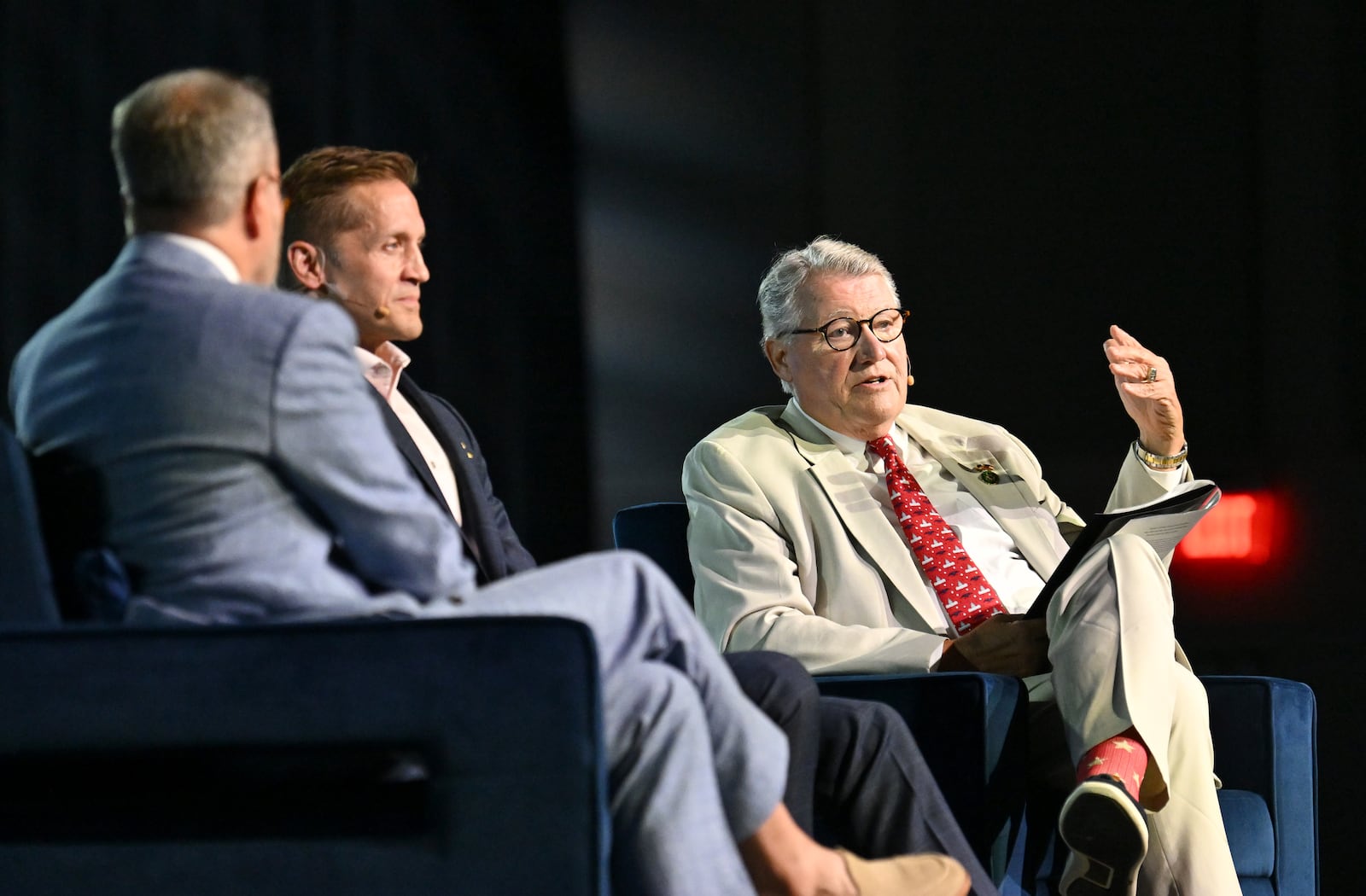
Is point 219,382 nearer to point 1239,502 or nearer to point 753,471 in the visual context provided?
point 753,471

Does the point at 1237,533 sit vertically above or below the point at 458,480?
below

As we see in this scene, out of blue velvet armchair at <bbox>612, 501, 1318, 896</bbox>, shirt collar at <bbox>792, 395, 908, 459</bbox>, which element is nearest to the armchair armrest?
blue velvet armchair at <bbox>612, 501, 1318, 896</bbox>

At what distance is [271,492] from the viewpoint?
1604mm

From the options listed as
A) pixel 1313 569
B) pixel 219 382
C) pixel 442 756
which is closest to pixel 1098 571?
pixel 442 756

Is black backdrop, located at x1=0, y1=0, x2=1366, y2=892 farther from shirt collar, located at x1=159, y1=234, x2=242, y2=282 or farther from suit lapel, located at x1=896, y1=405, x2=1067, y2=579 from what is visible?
shirt collar, located at x1=159, y1=234, x2=242, y2=282

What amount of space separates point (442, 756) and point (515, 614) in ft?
0.52

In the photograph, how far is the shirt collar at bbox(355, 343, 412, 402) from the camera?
253 cm

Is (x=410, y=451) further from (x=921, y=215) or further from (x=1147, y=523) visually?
(x=921, y=215)

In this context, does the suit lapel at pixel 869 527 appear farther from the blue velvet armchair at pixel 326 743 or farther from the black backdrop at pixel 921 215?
the black backdrop at pixel 921 215

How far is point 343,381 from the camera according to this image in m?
1.62

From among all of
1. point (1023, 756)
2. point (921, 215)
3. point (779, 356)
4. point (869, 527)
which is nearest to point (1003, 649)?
point (1023, 756)

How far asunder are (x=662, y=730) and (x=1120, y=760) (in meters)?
0.86

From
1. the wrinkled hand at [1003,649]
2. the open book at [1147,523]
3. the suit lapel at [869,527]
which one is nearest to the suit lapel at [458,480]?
the suit lapel at [869,527]

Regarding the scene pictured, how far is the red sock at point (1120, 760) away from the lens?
7.07 feet
